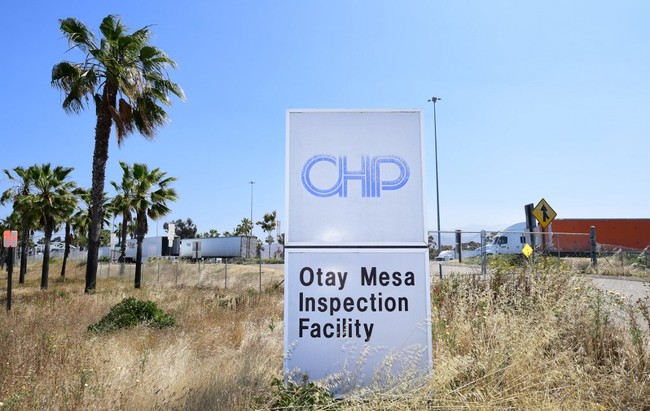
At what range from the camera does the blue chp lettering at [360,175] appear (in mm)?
4207

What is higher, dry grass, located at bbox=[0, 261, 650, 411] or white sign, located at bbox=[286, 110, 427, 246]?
white sign, located at bbox=[286, 110, 427, 246]

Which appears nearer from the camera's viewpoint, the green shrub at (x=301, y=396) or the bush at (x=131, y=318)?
the green shrub at (x=301, y=396)

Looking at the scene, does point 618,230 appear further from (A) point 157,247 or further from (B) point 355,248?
(A) point 157,247

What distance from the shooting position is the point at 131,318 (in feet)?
28.4

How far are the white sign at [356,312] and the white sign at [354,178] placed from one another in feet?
0.62

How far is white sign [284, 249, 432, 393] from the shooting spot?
159 inches

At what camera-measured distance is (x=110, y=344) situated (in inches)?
235

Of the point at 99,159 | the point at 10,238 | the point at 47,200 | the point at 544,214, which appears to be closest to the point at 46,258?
the point at 47,200

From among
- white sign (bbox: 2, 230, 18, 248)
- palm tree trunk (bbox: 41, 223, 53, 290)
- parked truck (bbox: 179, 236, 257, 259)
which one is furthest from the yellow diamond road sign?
parked truck (bbox: 179, 236, 257, 259)

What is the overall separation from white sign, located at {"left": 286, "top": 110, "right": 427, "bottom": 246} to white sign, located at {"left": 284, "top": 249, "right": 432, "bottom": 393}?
0.19 metres

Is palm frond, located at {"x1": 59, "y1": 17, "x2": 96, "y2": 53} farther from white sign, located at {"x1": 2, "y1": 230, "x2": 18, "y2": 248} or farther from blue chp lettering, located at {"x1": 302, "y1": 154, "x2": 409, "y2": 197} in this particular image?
blue chp lettering, located at {"x1": 302, "y1": 154, "x2": 409, "y2": 197}

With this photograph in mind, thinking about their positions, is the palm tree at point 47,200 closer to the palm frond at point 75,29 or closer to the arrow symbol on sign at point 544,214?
the palm frond at point 75,29

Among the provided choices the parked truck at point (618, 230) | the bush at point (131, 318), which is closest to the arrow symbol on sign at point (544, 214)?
the bush at point (131, 318)

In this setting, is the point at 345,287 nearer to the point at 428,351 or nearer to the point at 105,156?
the point at 428,351
